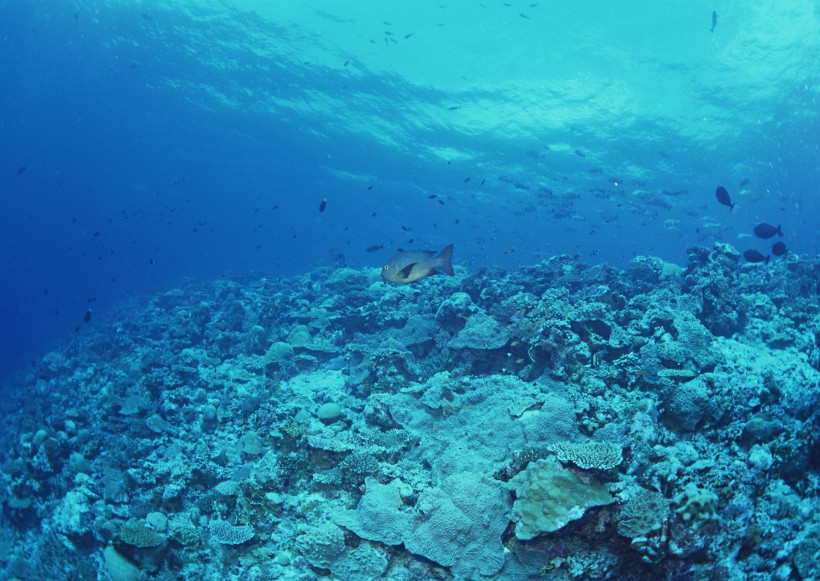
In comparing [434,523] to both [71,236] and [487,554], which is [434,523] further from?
[71,236]

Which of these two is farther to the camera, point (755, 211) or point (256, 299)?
point (755, 211)

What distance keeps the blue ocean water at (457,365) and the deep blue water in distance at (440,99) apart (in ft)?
0.85

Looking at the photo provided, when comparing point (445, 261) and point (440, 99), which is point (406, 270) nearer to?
point (445, 261)

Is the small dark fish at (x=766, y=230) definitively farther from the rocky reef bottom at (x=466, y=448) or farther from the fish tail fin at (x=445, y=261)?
the fish tail fin at (x=445, y=261)

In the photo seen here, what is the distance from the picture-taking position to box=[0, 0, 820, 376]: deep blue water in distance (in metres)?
26.4

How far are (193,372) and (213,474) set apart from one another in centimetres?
493

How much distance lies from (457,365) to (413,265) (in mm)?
3307

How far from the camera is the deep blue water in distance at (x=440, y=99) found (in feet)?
86.6

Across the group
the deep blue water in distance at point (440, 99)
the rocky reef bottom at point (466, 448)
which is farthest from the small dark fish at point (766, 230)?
the deep blue water in distance at point (440, 99)

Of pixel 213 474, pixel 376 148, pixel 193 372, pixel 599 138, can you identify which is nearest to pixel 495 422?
pixel 213 474

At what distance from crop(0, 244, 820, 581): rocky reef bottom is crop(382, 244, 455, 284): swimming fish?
2168mm

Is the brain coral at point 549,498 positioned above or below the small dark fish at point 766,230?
below

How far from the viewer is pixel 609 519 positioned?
3.94 metres

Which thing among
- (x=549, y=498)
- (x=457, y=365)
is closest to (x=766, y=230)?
(x=457, y=365)
